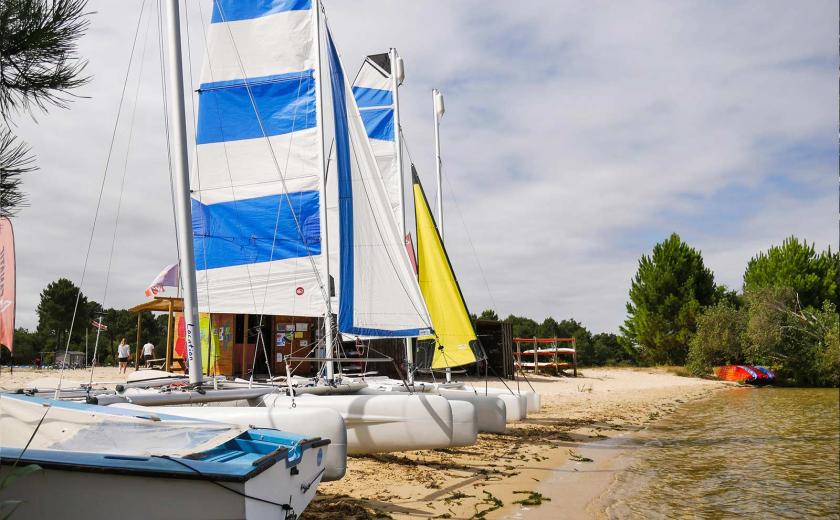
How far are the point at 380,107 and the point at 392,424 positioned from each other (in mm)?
11385

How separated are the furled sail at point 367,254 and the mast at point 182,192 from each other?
3.12 meters

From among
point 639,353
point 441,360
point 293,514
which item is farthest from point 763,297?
point 293,514

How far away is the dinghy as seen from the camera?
4.21 meters

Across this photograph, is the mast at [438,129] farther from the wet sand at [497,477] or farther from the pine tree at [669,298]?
the pine tree at [669,298]

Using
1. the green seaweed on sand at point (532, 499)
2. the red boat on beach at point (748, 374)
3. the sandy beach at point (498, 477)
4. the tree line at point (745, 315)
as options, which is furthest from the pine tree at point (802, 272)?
the green seaweed on sand at point (532, 499)

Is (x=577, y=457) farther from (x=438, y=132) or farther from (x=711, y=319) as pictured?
(x=711, y=319)

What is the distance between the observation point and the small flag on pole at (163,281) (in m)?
21.0

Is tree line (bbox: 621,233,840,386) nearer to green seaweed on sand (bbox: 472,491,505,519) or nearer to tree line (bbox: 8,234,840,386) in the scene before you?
tree line (bbox: 8,234,840,386)

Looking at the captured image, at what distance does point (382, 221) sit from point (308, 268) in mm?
2312

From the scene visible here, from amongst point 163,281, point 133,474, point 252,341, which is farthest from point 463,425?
point 163,281

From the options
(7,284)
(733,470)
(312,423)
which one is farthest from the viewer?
(733,470)

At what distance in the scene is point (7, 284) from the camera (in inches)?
226

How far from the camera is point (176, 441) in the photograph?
205 inches

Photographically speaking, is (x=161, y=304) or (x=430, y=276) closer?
(x=430, y=276)
